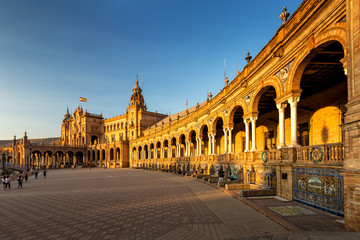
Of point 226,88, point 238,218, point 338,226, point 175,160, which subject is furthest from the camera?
point 175,160

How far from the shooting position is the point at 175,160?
36.4 meters

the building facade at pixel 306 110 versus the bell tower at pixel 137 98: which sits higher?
the bell tower at pixel 137 98

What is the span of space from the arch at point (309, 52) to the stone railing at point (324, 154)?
2941mm

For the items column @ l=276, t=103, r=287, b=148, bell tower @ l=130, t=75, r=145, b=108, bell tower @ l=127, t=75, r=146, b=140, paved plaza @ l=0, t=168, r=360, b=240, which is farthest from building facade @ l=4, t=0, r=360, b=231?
bell tower @ l=130, t=75, r=145, b=108

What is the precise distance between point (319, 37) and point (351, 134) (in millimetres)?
4184

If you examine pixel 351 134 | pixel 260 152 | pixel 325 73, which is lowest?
pixel 260 152

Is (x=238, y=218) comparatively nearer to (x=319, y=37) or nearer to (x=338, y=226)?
(x=338, y=226)

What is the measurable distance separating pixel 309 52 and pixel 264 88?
447 centimetres

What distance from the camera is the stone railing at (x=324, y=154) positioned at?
24.5ft

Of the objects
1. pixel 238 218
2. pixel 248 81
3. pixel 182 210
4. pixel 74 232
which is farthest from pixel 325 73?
pixel 74 232

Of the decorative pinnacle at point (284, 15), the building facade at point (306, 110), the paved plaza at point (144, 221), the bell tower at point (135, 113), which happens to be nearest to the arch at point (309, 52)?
the building facade at point (306, 110)

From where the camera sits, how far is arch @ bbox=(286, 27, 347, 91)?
7.35 m

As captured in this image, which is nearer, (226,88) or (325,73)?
(325,73)

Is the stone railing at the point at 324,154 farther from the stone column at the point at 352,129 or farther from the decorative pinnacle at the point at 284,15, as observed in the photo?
the decorative pinnacle at the point at 284,15
